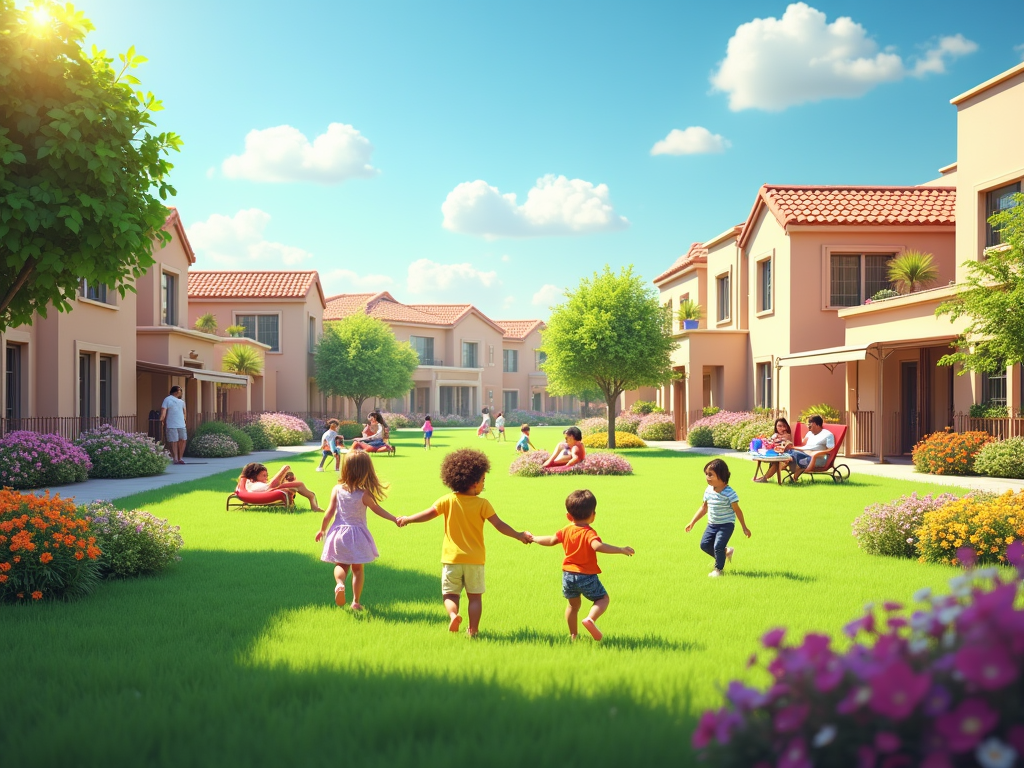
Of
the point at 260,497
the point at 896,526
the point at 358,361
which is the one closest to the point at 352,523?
the point at 896,526

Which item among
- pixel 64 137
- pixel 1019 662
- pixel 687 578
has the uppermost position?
pixel 64 137

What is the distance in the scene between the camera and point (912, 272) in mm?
23594

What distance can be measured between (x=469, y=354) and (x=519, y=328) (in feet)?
36.7

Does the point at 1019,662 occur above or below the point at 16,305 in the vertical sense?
below

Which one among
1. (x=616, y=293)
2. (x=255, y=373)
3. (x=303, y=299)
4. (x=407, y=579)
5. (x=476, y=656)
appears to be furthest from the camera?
(x=303, y=299)

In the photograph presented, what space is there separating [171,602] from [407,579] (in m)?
2.19

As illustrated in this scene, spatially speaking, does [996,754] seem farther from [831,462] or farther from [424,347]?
[424,347]

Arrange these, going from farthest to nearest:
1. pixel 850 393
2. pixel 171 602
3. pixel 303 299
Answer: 1. pixel 303 299
2. pixel 850 393
3. pixel 171 602

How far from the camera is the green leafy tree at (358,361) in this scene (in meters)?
44.8

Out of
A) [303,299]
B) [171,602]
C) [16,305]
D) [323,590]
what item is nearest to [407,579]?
[323,590]

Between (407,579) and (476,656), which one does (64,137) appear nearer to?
(407,579)

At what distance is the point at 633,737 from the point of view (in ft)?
11.8

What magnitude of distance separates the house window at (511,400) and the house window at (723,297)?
3998cm

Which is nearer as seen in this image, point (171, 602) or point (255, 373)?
point (171, 602)
